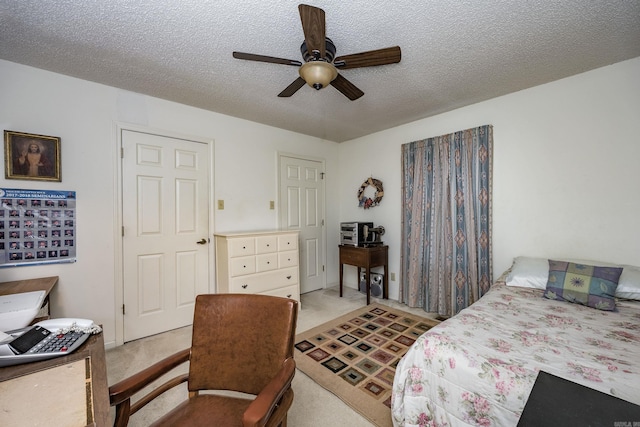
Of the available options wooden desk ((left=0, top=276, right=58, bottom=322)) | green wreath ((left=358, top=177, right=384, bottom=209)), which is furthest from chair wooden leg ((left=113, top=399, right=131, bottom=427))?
green wreath ((left=358, top=177, right=384, bottom=209))

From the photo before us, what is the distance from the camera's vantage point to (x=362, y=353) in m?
2.27

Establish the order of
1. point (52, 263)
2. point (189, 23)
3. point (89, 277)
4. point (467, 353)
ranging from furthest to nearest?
point (89, 277), point (52, 263), point (189, 23), point (467, 353)

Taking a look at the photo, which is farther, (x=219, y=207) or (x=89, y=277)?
(x=219, y=207)

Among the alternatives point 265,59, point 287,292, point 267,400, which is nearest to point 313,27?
point 265,59

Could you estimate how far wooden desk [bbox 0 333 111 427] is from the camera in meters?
0.68

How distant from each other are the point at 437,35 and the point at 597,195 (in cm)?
192

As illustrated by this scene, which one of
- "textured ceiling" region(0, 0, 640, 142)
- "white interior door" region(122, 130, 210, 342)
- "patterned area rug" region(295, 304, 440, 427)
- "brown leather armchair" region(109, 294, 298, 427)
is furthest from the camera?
"white interior door" region(122, 130, 210, 342)

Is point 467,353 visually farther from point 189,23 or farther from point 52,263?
point 52,263

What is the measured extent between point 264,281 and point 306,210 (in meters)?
1.35

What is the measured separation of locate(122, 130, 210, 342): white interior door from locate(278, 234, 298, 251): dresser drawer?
2.78ft

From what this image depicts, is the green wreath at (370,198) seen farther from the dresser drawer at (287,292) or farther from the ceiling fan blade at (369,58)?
the ceiling fan blade at (369,58)

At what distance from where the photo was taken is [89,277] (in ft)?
7.63

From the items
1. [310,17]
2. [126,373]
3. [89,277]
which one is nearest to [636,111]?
[310,17]

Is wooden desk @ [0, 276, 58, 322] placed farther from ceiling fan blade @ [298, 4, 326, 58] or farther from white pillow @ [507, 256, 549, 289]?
white pillow @ [507, 256, 549, 289]
